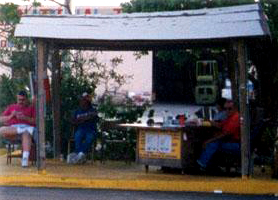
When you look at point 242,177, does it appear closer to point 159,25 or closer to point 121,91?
point 159,25

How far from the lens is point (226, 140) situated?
1243 centimetres

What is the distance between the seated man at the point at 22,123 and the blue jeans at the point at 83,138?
0.96m

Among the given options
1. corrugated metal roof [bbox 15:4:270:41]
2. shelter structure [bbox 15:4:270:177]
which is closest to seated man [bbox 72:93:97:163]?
shelter structure [bbox 15:4:270:177]

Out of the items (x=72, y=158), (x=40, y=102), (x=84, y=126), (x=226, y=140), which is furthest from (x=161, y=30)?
(x=72, y=158)

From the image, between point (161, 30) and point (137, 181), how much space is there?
2356 millimetres

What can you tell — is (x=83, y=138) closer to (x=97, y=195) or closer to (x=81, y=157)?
(x=81, y=157)

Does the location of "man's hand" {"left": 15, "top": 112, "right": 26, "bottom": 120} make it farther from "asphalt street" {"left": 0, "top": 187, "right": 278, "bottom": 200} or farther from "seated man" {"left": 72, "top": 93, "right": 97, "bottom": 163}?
"asphalt street" {"left": 0, "top": 187, "right": 278, "bottom": 200}

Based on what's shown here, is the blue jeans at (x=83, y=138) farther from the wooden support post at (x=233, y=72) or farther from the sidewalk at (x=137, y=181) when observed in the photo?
the wooden support post at (x=233, y=72)

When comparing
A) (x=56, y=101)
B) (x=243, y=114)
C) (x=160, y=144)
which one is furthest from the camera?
(x=56, y=101)

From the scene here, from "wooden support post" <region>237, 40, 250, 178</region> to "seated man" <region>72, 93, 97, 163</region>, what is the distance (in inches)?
130

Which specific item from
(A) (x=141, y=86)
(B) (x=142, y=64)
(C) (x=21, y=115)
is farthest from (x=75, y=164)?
(A) (x=141, y=86)

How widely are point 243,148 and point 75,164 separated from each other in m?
3.55

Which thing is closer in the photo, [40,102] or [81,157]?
[40,102]

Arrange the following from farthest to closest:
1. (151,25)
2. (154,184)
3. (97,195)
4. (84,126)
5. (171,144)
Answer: (84,126) → (171,144) → (151,25) → (154,184) → (97,195)
